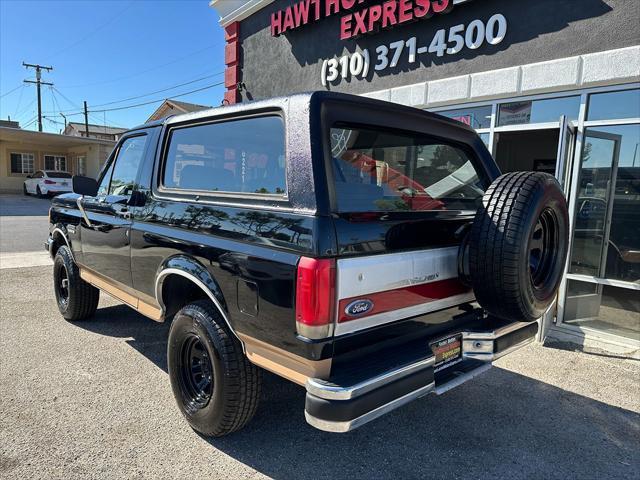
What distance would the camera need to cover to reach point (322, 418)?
79.2 inches

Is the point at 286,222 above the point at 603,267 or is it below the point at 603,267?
above

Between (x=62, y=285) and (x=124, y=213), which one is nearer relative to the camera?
(x=124, y=213)

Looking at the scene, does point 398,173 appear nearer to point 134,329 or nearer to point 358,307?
point 358,307

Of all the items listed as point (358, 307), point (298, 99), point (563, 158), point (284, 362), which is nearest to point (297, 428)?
point (284, 362)

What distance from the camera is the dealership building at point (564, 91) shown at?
472 centimetres

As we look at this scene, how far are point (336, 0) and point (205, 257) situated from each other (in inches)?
257

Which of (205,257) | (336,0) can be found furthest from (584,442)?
(336,0)

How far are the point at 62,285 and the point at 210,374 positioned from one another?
3.28 meters

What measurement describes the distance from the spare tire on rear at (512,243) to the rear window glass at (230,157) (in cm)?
114

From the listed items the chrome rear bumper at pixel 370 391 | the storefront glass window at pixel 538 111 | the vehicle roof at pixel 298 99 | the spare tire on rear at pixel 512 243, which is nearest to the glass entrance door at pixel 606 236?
the storefront glass window at pixel 538 111

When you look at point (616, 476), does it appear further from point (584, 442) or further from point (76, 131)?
point (76, 131)

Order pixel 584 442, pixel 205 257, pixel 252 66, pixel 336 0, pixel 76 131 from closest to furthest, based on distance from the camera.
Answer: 1. pixel 205 257
2. pixel 584 442
3. pixel 336 0
4. pixel 252 66
5. pixel 76 131

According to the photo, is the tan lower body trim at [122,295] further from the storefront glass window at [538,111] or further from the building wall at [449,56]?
the building wall at [449,56]

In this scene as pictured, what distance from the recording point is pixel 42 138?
83.7ft
